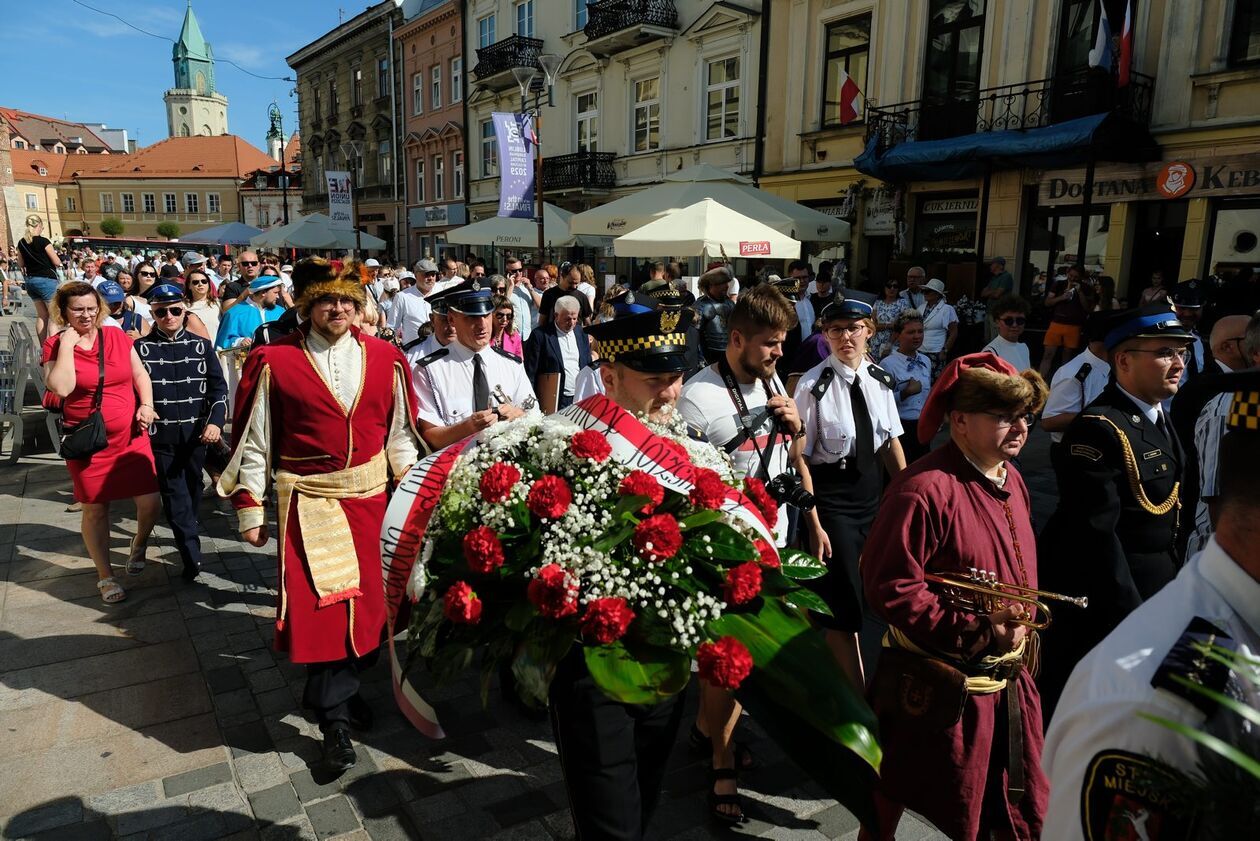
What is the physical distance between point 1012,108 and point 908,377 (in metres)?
10.5

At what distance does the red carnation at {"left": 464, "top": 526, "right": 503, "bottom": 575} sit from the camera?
6.39 feet

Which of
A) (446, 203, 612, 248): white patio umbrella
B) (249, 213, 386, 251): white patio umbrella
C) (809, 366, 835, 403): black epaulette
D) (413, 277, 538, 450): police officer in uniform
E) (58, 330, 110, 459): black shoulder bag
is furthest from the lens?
(249, 213, 386, 251): white patio umbrella

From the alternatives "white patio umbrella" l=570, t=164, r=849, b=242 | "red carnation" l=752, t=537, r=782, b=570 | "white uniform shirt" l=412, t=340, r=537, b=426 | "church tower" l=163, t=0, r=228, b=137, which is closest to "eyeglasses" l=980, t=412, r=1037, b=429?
"red carnation" l=752, t=537, r=782, b=570

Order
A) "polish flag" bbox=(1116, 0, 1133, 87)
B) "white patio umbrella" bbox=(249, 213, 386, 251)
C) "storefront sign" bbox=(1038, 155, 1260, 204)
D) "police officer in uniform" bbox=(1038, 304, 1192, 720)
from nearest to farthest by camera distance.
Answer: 1. "police officer in uniform" bbox=(1038, 304, 1192, 720)
2. "polish flag" bbox=(1116, 0, 1133, 87)
3. "storefront sign" bbox=(1038, 155, 1260, 204)
4. "white patio umbrella" bbox=(249, 213, 386, 251)

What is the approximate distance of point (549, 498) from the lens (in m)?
1.99

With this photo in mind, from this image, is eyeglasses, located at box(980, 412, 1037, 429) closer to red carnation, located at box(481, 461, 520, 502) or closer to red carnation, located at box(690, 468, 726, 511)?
red carnation, located at box(690, 468, 726, 511)

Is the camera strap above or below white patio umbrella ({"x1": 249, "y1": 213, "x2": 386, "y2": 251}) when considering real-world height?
below

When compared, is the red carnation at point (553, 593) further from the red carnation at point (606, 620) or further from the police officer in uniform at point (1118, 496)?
the police officer in uniform at point (1118, 496)

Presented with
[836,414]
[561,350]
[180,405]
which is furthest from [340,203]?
[836,414]

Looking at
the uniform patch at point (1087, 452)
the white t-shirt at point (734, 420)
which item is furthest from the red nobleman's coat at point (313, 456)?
the uniform patch at point (1087, 452)

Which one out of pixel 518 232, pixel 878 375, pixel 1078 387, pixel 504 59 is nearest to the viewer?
pixel 878 375

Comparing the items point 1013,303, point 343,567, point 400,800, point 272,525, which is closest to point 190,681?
point 343,567

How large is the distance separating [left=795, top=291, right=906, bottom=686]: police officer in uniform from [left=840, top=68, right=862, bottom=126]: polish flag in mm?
13250

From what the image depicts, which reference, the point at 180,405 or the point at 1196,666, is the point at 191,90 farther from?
the point at 1196,666
